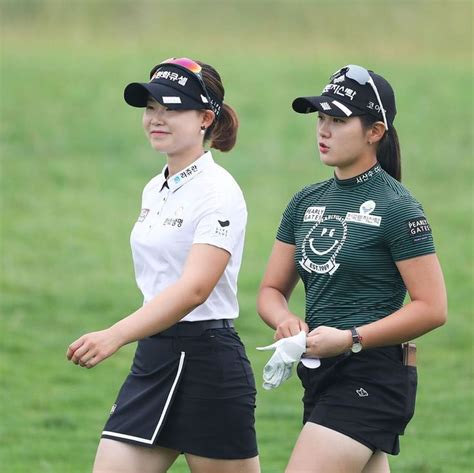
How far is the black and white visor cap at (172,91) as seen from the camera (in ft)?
17.0

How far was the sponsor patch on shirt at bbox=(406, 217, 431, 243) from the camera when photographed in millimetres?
4832

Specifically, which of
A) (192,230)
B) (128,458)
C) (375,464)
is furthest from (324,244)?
(128,458)

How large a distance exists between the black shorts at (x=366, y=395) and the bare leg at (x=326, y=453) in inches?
1.2

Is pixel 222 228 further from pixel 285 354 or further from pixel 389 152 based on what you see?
pixel 389 152

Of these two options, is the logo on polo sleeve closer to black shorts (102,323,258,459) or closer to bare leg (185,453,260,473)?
black shorts (102,323,258,459)

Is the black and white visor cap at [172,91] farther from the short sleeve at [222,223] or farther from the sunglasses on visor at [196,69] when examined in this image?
the short sleeve at [222,223]

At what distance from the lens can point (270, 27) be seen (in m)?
26.5

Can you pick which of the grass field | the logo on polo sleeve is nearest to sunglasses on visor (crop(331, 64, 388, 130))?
the logo on polo sleeve

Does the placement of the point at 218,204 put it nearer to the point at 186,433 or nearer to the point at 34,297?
the point at 186,433

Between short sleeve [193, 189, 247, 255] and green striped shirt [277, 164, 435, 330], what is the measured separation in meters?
0.25

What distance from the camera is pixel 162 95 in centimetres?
518

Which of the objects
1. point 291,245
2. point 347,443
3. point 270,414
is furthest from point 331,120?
point 270,414

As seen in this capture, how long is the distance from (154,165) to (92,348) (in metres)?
15.6

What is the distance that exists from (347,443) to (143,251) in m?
1.08
